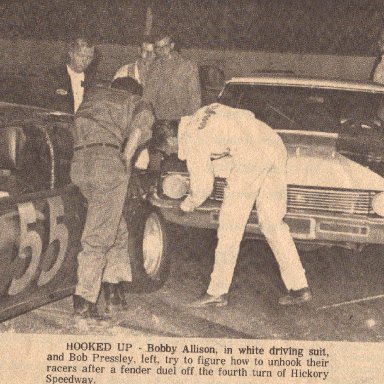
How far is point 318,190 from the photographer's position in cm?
397

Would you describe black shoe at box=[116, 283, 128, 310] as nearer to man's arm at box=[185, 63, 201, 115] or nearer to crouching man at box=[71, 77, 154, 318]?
crouching man at box=[71, 77, 154, 318]

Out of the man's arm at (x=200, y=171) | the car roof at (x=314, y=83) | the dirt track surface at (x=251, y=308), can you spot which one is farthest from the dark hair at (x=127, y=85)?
the car roof at (x=314, y=83)

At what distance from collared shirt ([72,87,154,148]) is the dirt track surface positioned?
0.83 meters

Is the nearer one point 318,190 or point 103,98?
point 103,98

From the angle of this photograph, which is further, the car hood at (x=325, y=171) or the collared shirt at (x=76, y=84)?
the collared shirt at (x=76, y=84)

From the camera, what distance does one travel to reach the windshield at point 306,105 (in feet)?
14.5

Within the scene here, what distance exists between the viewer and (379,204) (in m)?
3.91

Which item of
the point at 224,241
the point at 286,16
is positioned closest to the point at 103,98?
the point at 224,241

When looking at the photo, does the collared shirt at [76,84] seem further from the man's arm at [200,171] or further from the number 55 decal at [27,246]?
the number 55 decal at [27,246]

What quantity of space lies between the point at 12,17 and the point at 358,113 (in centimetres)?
409

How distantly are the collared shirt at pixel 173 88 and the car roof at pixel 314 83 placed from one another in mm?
285

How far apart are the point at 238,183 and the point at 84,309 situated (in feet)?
2.90

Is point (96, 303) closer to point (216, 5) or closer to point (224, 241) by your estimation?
point (224, 241)

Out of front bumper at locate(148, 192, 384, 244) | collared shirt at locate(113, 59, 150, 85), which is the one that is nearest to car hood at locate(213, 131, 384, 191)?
front bumper at locate(148, 192, 384, 244)
